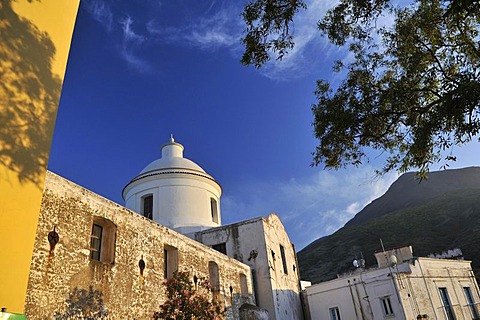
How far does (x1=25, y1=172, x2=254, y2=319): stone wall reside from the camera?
27.1 feet

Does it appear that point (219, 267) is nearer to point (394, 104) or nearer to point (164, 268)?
point (164, 268)

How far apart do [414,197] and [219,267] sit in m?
86.3

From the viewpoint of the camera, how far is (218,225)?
73.9ft

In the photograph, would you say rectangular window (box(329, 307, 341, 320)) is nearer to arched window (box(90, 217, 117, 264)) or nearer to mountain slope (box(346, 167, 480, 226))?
arched window (box(90, 217, 117, 264))

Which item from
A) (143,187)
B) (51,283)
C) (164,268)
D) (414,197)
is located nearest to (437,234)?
(414,197)

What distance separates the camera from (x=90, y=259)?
9.73m

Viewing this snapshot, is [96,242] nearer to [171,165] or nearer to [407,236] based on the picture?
[171,165]

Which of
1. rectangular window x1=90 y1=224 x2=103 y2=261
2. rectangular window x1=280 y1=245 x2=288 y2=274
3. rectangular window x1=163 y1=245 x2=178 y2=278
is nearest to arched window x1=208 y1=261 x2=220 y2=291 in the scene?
rectangular window x1=163 y1=245 x2=178 y2=278

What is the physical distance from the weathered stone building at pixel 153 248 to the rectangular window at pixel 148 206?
58 millimetres

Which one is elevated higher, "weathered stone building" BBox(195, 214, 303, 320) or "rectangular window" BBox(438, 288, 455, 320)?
"weathered stone building" BBox(195, 214, 303, 320)

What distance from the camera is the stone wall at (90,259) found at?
827 centimetres

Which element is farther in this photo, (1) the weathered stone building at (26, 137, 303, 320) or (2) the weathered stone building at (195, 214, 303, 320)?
(2) the weathered stone building at (195, 214, 303, 320)

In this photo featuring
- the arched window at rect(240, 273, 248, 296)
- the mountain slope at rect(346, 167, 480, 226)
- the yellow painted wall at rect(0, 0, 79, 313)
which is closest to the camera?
the yellow painted wall at rect(0, 0, 79, 313)

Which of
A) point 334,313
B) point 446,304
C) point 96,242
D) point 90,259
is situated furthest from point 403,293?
point 90,259
